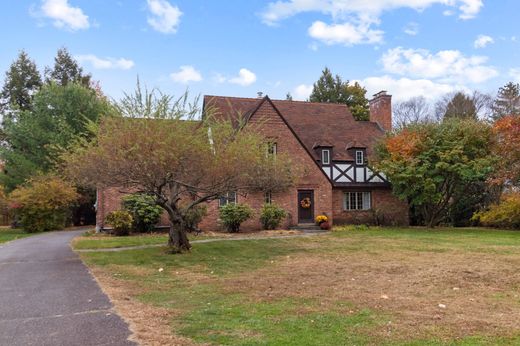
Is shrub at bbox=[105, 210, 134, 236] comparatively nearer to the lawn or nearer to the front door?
the lawn

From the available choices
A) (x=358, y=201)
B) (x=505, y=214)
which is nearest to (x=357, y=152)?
(x=358, y=201)

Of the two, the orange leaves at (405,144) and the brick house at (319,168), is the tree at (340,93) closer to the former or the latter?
the brick house at (319,168)

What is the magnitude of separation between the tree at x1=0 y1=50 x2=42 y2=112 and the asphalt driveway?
33215 mm

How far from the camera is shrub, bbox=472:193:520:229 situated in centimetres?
2406

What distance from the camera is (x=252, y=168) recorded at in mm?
14523

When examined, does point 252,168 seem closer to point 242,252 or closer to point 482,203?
point 242,252

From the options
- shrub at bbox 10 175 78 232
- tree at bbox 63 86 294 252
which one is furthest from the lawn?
shrub at bbox 10 175 78 232

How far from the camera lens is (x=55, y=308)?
767cm

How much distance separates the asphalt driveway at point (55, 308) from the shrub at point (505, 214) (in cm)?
2085

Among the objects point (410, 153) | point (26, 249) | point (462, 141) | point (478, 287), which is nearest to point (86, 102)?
point (26, 249)

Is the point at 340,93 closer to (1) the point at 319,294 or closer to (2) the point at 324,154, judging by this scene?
(2) the point at 324,154

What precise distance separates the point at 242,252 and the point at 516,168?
10.9m

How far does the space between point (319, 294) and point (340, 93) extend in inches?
1682

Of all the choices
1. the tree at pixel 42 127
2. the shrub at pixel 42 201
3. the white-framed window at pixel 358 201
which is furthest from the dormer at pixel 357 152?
the tree at pixel 42 127
